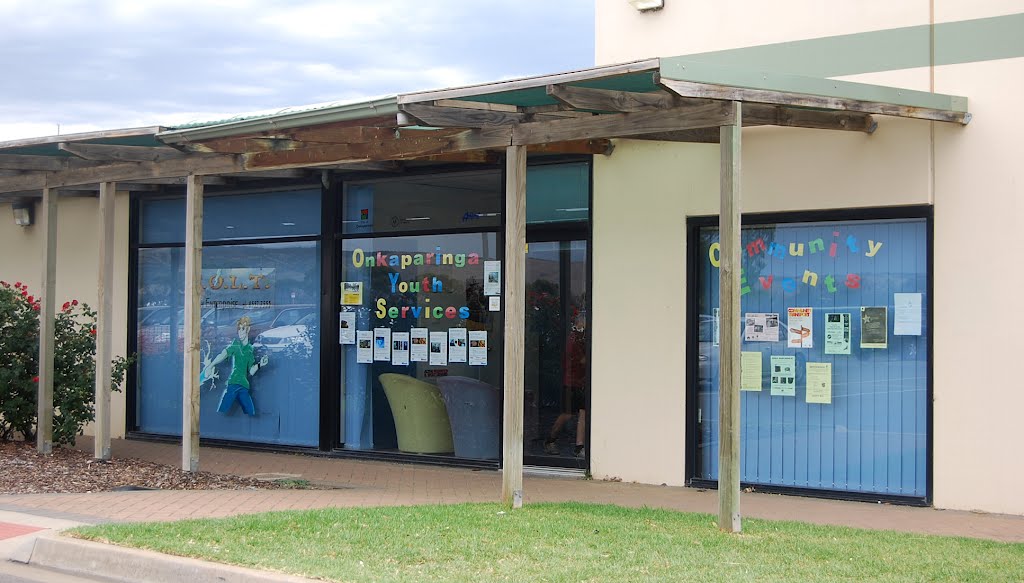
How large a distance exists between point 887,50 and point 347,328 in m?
6.82

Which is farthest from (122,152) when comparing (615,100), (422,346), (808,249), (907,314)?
(907,314)

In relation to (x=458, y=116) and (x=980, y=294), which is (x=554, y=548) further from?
(x=980, y=294)

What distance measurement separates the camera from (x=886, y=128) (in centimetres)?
975

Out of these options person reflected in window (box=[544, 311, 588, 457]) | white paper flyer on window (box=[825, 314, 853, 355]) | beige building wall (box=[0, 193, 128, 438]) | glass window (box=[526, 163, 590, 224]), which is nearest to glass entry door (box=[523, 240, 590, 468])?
person reflected in window (box=[544, 311, 588, 457])

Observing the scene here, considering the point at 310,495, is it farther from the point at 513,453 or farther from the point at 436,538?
the point at 436,538

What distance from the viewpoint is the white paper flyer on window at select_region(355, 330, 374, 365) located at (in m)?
13.0

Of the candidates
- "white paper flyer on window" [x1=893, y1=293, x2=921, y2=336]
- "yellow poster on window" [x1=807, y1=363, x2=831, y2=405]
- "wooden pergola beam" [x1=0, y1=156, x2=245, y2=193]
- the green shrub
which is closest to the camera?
"white paper flyer on window" [x1=893, y1=293, x2=921, y2=336]

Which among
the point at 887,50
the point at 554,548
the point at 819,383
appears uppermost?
the point at 887,50

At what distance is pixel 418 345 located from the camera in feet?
41.7

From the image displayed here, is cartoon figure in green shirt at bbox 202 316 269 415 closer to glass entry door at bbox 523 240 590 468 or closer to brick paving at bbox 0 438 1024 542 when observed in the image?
brick paving at bbox 0 438 1024 542

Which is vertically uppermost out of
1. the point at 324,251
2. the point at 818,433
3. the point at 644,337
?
the point at 324,251

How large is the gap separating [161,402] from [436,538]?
826cm

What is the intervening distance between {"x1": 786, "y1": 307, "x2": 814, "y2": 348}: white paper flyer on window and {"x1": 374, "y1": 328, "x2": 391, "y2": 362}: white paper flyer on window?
481 centimetres

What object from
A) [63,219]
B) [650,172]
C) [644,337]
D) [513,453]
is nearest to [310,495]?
[513,453]
